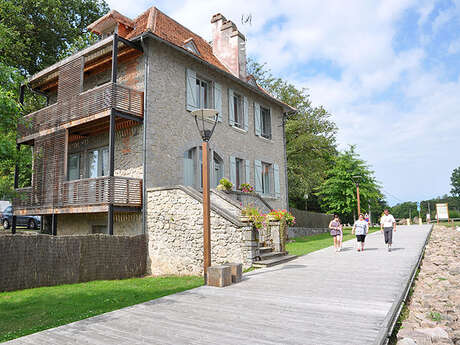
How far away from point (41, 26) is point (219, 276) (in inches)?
804

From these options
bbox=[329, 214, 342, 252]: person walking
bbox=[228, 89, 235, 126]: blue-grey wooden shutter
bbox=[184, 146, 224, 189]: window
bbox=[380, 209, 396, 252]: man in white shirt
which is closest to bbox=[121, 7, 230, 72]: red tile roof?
bbox=[228, 89, 235, 126]: blue-grey wooden shutter

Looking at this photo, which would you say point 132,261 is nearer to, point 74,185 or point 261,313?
point 74,185

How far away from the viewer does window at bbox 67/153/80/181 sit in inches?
607

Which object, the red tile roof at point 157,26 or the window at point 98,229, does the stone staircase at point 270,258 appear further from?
the red tile roof at point 157,26

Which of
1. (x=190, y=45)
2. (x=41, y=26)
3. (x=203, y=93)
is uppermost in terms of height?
(x=41, y=26)

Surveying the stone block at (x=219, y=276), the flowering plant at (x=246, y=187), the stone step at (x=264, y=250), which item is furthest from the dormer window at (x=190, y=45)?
the stone block at (x=219, y=276)

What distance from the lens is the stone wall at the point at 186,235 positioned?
10.3 metres

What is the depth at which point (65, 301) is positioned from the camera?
24.6 ft

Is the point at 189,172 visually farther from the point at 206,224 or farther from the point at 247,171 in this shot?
the point at 206,224

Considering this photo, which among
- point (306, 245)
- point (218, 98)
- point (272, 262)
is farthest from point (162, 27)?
point (306, 245)

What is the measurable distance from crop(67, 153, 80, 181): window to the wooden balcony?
6.34 feet

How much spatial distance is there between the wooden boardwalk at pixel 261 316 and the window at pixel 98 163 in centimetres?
871

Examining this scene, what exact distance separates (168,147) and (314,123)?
63.2 ft

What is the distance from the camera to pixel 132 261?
38.7ft
